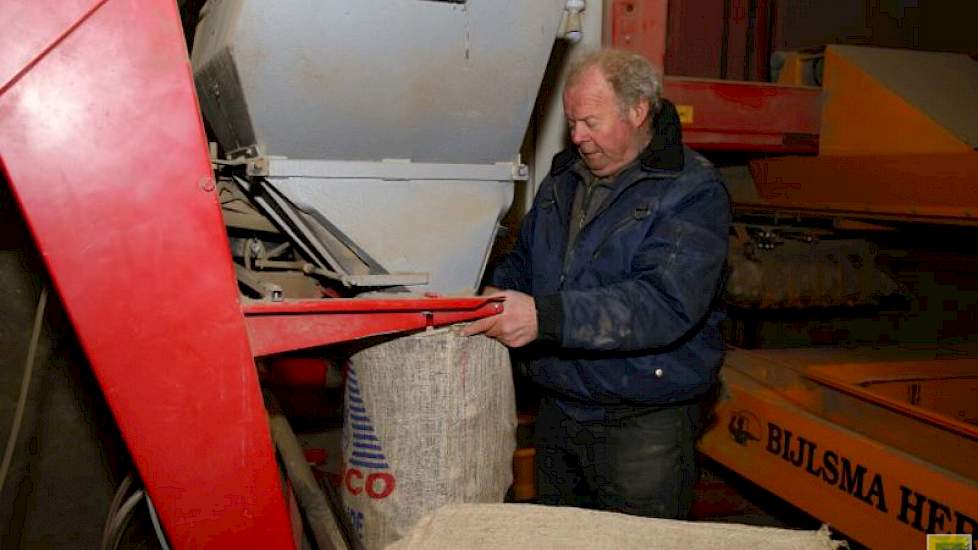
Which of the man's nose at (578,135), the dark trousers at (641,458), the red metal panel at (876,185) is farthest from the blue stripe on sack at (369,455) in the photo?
the red metal panel at (876,185)

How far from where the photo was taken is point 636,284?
1756 millimetres

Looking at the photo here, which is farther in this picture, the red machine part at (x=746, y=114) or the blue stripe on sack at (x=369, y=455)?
the red machine part at (x=746, y=114)

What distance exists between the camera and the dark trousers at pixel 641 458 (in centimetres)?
200

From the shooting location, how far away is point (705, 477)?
3770 millimetres

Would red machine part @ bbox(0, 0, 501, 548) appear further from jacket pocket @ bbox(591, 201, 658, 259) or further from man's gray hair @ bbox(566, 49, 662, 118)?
man's gray hair @ bbox(566, 49, 662, 118)

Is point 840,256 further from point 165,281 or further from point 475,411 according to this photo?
point 165,281

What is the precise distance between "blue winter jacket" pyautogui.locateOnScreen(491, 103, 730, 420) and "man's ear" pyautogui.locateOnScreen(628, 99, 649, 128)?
0.18ft

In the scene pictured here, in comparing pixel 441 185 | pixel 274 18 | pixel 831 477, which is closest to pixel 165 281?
pixel 274 18

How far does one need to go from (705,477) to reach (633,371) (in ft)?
6.97

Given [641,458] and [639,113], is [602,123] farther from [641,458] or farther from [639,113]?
[641,458]

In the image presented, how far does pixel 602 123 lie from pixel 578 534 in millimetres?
1093

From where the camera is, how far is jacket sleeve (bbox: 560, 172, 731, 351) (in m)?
1.71

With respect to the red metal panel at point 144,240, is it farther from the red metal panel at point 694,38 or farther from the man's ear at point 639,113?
the red metal panel at point 694,38

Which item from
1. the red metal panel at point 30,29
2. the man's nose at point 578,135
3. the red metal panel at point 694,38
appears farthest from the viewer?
the red metal panel at point 694,38
